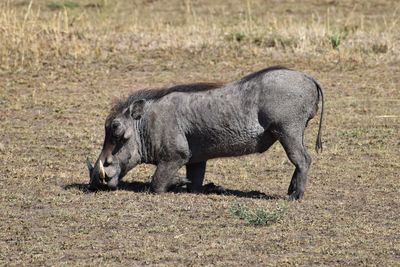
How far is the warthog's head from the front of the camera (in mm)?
8320

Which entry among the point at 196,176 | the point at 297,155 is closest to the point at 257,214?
the point at 297,155

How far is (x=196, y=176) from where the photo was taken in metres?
8.48

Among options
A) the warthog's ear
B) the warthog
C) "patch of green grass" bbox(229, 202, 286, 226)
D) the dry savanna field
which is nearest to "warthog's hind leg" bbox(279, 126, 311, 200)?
the warthog

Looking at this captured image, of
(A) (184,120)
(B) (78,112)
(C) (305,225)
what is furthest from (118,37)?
(C) (305,225)

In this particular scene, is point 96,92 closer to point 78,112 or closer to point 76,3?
point 78,112

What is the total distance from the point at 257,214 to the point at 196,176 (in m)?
1.47

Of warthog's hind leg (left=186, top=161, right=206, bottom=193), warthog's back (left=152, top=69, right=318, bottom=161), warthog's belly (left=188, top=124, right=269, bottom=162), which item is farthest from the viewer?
warthog's hind leg (left=186, top=161, right=206, bottom=193)

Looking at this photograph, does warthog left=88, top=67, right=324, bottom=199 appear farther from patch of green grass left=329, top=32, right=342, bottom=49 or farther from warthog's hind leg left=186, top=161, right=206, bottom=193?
patch of green grass left=329, top=32, right=342, bottom=49

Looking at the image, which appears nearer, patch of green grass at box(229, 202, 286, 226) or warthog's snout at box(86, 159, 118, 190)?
patch of green grass at box(229, 202, 286, 226)

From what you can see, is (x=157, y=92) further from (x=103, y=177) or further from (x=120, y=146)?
(x=103, y=177)

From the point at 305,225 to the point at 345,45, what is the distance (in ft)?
24.2

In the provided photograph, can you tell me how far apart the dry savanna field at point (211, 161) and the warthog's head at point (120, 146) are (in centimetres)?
16

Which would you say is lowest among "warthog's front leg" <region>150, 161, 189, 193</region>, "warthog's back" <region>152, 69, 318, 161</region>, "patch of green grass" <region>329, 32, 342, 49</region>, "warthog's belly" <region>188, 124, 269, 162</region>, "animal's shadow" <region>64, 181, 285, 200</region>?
"patch of green grass" <region>329, 32, 342, 49</region>

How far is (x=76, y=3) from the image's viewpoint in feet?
61.7
